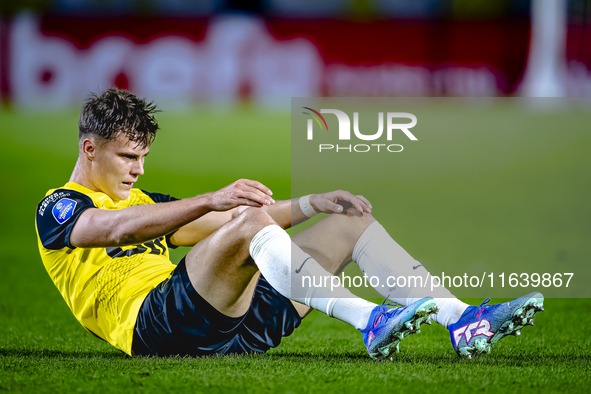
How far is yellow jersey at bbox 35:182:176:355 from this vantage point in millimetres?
2660

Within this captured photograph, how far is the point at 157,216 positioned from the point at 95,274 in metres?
0.52

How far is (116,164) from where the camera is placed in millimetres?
2920

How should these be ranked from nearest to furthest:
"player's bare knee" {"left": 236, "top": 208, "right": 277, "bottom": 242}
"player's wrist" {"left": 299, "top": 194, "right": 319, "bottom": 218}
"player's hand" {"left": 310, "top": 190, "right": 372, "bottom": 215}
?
"player's bare knee" {"left": 236, "top": 208, "right": 277, "bottom": 242}
"player's hand" {"left": 310, "top": 190, "right": 372, "bottom": 215}
"player's wrist" {"left": 299, "top": 194, "right": 319, "bottom": 218}

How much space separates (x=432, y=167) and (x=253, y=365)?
11.6 m

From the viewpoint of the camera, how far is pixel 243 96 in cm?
1583

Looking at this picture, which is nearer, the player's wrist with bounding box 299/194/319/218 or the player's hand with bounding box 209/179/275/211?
the player's hand with bounding box 209/179/275/211

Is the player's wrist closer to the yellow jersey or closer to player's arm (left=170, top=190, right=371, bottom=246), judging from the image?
player's arm (left=170, top=190, right=371, bottom=246)

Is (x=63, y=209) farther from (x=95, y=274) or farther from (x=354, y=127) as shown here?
(x=354, y=127)

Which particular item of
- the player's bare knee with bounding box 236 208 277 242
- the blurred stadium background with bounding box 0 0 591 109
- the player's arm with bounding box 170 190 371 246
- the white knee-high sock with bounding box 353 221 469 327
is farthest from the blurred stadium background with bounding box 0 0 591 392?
the player's bare knee with bounding box 236 208 277 242

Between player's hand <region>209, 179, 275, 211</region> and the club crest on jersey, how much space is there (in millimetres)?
944

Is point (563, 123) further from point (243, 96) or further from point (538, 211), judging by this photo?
point (243, 96)

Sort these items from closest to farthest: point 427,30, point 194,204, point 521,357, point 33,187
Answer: point 194,204, point 521,357, point 33,187, point 427,30

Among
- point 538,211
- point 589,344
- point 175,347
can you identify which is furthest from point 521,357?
point 538,211

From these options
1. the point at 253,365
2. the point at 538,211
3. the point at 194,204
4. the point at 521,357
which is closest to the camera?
the point at 194,204
